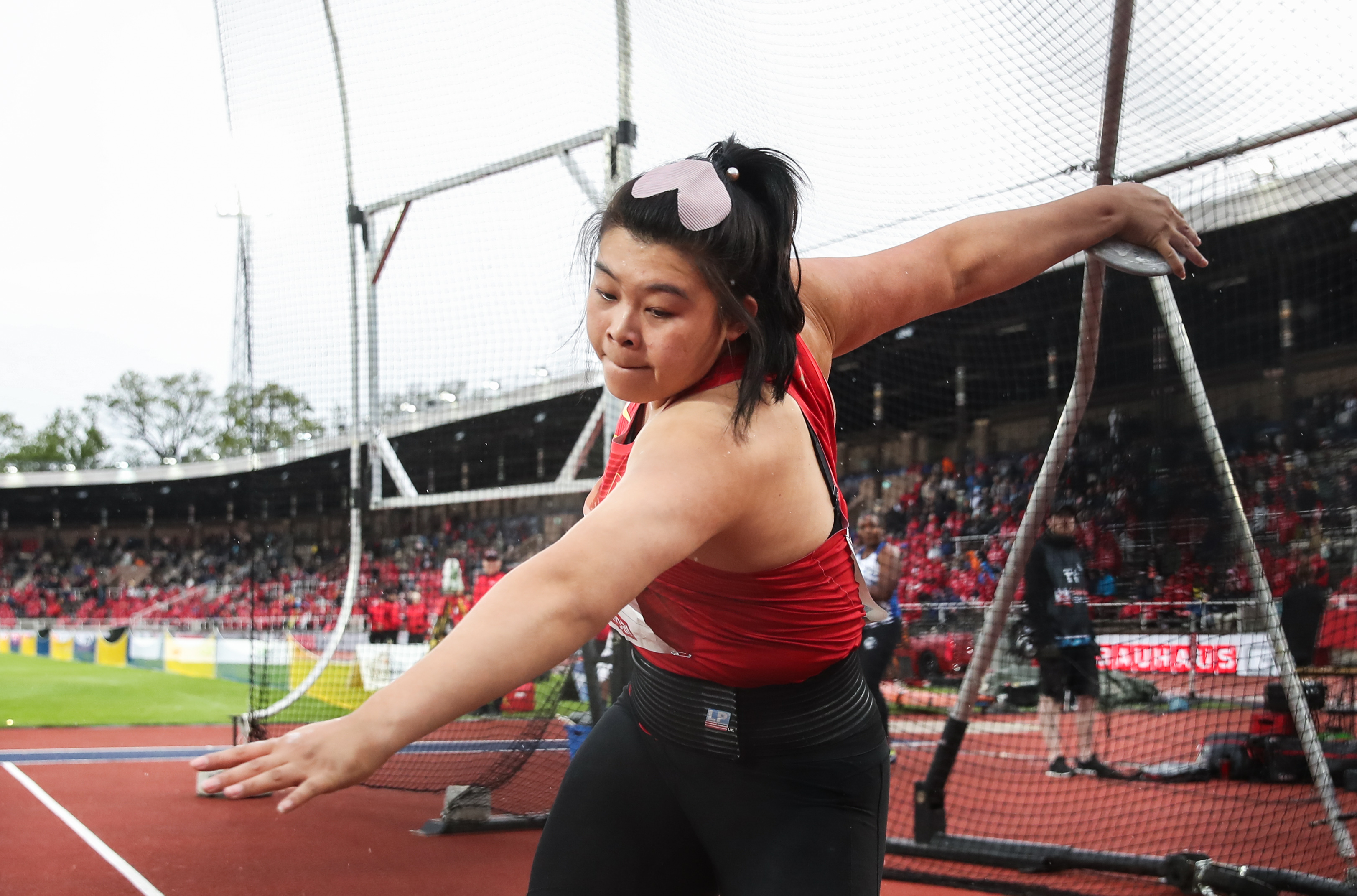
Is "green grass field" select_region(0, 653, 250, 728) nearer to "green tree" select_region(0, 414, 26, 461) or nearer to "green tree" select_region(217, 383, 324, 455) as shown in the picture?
"green tree" select_region(217, 383, 324, 455)

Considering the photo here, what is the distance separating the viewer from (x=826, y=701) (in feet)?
4.79

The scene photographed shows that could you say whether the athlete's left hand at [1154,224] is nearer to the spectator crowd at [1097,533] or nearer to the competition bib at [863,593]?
the competition bib at [863,593]

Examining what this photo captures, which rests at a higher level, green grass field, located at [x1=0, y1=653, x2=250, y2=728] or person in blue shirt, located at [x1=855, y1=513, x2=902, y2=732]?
person in blue shirt, located at [x1=855, y1=513, x2=902, y2=732]

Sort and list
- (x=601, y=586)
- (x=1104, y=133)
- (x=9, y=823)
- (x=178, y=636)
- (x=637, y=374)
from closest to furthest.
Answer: (x=601, y=586)
(x=637, y=374)
(x=1104, y=133)
(x=9, y=823)
(x=178, y=636)

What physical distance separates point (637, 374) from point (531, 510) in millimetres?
9797

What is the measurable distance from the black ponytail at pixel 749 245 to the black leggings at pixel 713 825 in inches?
22.0

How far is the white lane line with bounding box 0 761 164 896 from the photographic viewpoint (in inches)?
174

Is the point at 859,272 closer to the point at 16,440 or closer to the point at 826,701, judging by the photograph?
the point at 826,701

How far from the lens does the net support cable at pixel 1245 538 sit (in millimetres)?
3664

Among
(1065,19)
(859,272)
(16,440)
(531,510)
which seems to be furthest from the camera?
(16,440)

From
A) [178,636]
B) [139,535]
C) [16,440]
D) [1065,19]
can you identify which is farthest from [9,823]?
[16,440]

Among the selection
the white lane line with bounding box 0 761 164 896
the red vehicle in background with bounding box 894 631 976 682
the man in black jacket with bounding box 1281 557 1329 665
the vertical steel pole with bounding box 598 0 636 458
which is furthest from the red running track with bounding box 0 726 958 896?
the red vehicle in background with bounding box 894 631 976 682

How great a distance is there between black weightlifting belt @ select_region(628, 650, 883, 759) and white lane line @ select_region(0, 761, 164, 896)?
3.83 metres

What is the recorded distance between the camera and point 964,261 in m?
1.71
